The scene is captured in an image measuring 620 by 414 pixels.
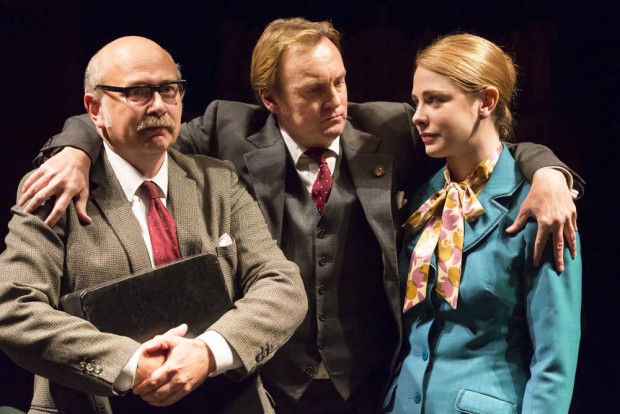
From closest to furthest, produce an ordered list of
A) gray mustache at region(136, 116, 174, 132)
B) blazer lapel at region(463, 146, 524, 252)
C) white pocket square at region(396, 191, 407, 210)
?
1. gray mustache at region(136, 116, 174, 132)
2. blazer lapel at region(463, 146, 524, 252)
3. white pocket square at region(396, 191, 407, 210)

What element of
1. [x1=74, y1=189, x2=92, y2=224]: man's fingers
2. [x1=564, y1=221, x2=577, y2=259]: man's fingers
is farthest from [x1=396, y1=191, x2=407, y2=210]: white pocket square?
[x1=74, y1=189, x2=92, y2=224]: man's fingers

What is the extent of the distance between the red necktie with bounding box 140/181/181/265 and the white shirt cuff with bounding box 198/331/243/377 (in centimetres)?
24

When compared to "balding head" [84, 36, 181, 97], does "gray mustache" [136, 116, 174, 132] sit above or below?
below

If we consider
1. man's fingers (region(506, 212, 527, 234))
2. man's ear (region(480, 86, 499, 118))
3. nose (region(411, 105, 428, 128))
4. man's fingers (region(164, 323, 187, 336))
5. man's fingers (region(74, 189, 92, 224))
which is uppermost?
man's ear (region(480, 86, 499, 118))

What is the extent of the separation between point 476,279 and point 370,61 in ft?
5.99

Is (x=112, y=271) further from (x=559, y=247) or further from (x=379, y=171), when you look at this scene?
(x=559, y=247)

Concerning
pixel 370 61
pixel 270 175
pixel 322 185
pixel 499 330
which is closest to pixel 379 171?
pixel 322 185

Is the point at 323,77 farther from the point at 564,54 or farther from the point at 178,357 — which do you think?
the point at 564,54

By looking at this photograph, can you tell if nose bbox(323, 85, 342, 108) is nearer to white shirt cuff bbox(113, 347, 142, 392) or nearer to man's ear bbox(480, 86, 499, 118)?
man's ear bbox(480, 86, 499, 118)

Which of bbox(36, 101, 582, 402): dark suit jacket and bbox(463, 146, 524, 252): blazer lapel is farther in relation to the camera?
bbox(36, 101, 582, 402): dark suit jacket

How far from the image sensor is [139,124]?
7.03 ft

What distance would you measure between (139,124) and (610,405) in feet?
8.26

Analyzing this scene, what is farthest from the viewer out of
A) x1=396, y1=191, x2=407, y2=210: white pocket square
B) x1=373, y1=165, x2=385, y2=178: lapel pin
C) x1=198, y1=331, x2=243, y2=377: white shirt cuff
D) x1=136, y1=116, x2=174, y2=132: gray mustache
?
x1=396, y1=191, x2=407, y2=210: white pocket square

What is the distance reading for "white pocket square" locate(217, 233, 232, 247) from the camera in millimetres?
2230
